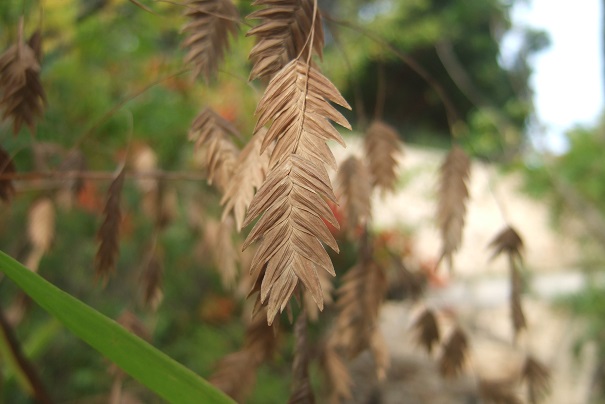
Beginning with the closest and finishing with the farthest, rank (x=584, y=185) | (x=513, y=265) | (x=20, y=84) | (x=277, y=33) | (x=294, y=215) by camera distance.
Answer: (x=294, y=215) → (x=277, y=33) → (x=20, y=84) → (x=513, y=265) → (x=584, y=185)

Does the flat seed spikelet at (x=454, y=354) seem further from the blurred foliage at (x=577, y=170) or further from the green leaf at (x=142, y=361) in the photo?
the blurred foliage at (x=577, y=170)

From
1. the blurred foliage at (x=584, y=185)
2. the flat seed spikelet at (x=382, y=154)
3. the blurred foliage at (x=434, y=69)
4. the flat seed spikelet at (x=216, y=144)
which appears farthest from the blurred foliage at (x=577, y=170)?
the blurred foliage at (x=434, y=69)

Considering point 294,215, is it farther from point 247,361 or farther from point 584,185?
point 584,185

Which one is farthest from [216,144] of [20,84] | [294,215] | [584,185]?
[584,185]

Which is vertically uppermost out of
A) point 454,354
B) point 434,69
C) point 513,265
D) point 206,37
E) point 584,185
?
point 434,69

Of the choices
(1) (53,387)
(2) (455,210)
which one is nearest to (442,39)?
(1) (53,387)

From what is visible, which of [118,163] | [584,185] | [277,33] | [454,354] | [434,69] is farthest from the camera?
[434,69]

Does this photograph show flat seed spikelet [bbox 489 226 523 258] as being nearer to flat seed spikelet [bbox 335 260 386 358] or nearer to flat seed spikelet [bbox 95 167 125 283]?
flat seed spikelet [bbox 335 260 386 358]

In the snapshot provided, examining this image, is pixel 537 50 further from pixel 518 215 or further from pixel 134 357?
pixel 134 357
